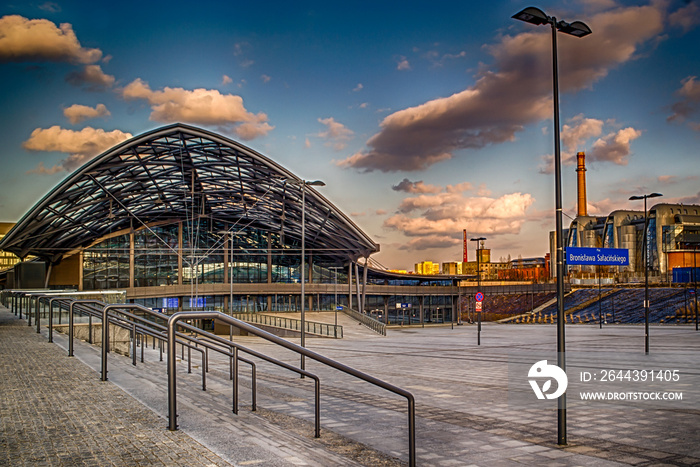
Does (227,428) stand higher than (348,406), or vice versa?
(227,428)

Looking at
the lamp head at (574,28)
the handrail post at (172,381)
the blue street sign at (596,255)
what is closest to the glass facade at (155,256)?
the blue street sign at (596,255)

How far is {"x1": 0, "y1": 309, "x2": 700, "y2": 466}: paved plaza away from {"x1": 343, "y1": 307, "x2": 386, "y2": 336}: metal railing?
32.1 metres

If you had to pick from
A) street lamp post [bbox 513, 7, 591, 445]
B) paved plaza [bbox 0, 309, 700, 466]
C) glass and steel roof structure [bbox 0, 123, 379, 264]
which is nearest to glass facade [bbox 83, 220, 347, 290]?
glass and steel roof structure [bbox 0, 123, 379, 264]

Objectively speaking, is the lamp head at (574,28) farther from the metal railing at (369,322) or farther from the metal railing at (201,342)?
the metal railing at (369,322)

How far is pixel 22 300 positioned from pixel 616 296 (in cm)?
7554

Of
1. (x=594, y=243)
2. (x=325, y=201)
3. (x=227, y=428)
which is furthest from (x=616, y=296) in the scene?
(x=227, y=428)

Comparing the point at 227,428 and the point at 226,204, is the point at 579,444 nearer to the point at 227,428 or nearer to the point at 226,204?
the point at 227,428

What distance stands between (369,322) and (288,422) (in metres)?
44.6

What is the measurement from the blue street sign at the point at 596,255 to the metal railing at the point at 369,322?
21737 millimetres

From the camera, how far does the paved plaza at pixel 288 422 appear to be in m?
5.94

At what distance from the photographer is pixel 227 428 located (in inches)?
271

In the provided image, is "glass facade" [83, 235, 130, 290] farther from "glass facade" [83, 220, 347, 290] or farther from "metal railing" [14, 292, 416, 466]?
"metal railing" [14, 292, 416, 466]

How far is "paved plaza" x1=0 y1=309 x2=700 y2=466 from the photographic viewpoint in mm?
5938

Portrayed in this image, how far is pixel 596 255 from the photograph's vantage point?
2892 centimetres
